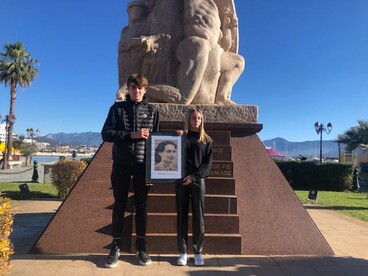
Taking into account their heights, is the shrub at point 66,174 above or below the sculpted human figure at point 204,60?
below

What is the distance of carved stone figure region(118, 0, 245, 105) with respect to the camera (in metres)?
5.27

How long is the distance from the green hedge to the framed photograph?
1750 cm

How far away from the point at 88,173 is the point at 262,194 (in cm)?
229

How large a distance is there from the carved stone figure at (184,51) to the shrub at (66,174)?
6393 millimetres

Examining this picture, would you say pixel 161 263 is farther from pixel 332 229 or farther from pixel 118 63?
pixel 332 229

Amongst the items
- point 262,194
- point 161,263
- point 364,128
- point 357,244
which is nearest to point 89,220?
point 161,263

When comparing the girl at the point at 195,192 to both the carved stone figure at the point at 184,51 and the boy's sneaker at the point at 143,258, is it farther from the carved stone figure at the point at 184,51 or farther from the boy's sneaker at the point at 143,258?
the carved stone figure at the point at 184,51

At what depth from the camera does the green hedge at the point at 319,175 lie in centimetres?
1920

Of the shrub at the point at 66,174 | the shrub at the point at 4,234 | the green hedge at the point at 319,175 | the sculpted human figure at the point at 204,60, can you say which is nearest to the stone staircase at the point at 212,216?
the sculpted human figure at the point at 204,60

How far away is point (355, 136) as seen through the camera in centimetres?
4353

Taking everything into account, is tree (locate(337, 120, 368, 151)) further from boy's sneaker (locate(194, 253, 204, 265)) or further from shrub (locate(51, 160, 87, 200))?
boy's sneaker (locate(194, 253, 204, 265))

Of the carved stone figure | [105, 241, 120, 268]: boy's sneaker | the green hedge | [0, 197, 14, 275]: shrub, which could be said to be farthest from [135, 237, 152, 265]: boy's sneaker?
the green hedge

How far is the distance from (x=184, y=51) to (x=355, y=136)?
4376cm

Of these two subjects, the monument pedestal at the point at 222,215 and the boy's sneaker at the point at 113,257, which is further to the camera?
the monument pedestal at the point at 222,215
